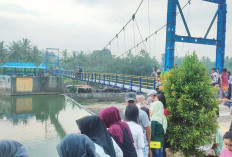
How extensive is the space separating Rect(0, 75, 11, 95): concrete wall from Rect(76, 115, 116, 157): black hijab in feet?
61.4

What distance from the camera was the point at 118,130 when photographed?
189 centimetres

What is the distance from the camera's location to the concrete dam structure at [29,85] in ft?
60.1

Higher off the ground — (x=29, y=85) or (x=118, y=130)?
(x=118, y=130)

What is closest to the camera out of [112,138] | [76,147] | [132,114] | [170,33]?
[76,147]

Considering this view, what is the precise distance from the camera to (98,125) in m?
1.57

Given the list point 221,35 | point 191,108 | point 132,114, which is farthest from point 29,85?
point 132,114

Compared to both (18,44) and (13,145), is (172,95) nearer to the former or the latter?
(13,145)

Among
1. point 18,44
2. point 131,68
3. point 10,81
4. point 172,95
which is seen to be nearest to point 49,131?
point 172,95

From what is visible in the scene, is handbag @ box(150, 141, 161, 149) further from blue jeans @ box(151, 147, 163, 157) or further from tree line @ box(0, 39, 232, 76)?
tree line @ box(0, 39, 232, 76)

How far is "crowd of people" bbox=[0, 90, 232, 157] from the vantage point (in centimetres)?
136

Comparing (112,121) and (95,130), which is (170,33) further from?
(95,130)

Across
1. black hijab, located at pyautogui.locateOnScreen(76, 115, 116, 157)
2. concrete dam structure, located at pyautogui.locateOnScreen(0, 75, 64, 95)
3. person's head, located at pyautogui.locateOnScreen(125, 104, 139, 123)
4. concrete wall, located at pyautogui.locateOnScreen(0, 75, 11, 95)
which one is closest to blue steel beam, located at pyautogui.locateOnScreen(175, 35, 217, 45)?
person's head, located at pyautogui.locateOnScreen(125, 104, 139, 123)

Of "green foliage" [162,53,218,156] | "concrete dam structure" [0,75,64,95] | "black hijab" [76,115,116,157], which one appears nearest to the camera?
"black hijab" [76,115,116,157]

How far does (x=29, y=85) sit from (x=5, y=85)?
1.92 metres
